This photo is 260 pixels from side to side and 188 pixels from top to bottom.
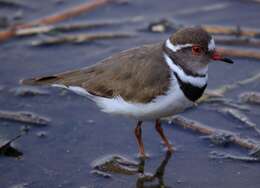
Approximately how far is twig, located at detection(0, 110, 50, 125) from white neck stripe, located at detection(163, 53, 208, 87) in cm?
164

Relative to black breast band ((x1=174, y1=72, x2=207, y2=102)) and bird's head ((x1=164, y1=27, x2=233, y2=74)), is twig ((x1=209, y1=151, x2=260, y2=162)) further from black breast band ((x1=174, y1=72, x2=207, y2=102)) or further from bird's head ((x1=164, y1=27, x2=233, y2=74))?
bird's head ((x1=164, y1=27, x2=233, y2=74))

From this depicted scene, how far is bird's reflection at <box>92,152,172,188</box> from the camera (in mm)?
5770

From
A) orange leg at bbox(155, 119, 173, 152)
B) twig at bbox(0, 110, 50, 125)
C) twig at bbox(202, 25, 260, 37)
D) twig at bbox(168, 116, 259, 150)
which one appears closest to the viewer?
twig at bbox(168, 116, 259, 150)

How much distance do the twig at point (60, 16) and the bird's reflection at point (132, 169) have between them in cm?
310

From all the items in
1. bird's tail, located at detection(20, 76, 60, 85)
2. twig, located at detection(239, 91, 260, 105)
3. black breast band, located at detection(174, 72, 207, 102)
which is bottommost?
twig, located at detection(239, 91, 260, 105)

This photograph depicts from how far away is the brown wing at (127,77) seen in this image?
18.8ft

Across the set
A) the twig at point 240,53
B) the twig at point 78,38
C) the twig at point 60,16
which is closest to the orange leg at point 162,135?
the twig at point 240,53

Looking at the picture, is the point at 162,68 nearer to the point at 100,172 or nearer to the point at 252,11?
the point at 100,172

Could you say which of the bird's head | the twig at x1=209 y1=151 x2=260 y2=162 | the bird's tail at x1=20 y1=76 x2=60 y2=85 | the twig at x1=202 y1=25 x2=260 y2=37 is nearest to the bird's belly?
the bird's head

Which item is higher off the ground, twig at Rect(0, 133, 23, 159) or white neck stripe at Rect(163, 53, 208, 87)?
white neck stripe at Rect(163, 53, 208, 87)

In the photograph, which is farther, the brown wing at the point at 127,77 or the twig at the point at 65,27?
the twig at the point at 65,27

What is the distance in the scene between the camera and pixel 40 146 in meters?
6.33

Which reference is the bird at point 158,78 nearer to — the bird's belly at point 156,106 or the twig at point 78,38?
the bird's belly at point 156,106

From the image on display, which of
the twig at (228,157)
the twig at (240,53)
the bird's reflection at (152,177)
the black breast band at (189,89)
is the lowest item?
the bird's reflection at (152,177)
